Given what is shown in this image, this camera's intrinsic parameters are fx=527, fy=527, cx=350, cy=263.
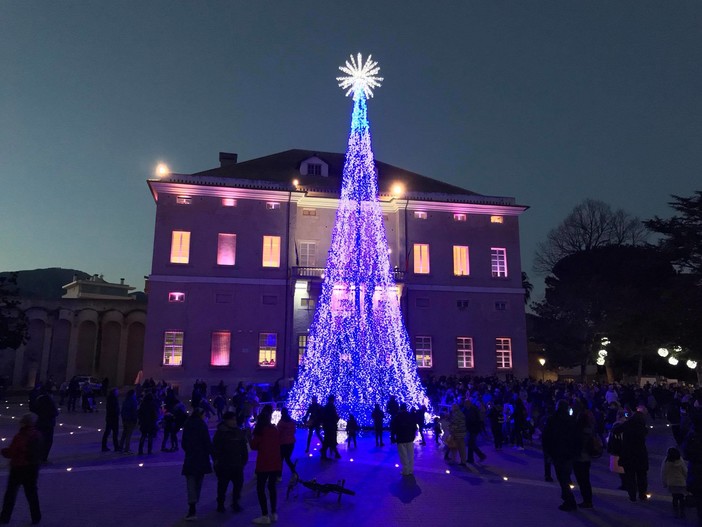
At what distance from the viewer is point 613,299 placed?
1449 inches

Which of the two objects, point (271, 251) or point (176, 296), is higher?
point (271, 251)

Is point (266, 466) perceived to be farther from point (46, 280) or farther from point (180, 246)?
point (46, 280)

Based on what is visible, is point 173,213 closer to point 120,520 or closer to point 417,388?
point 417,388

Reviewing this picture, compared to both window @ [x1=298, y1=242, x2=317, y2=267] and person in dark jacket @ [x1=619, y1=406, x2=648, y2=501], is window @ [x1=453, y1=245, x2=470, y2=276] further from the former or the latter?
person in dark jacket @ [x1=619, y1=406, x2=648, y2=501]

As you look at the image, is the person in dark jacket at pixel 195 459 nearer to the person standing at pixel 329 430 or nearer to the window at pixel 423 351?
the person standing at pixel 329 430

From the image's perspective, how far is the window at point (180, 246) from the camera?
30.7 m

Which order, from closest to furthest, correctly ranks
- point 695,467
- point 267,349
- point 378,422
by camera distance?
point 695,467 → point 378,422 → point 267,349

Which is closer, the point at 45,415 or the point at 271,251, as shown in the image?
the point at 45,415

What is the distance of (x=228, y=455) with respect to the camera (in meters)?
7.61

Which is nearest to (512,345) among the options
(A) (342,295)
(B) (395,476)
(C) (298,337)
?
(C) (298,337)

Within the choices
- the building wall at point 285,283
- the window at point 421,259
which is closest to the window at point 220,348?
the building wall at point 285,283

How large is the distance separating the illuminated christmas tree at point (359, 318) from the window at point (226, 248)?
12896 mm

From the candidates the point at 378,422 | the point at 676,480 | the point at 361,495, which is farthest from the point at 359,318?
the point at 676,480

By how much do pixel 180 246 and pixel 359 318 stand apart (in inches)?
667
